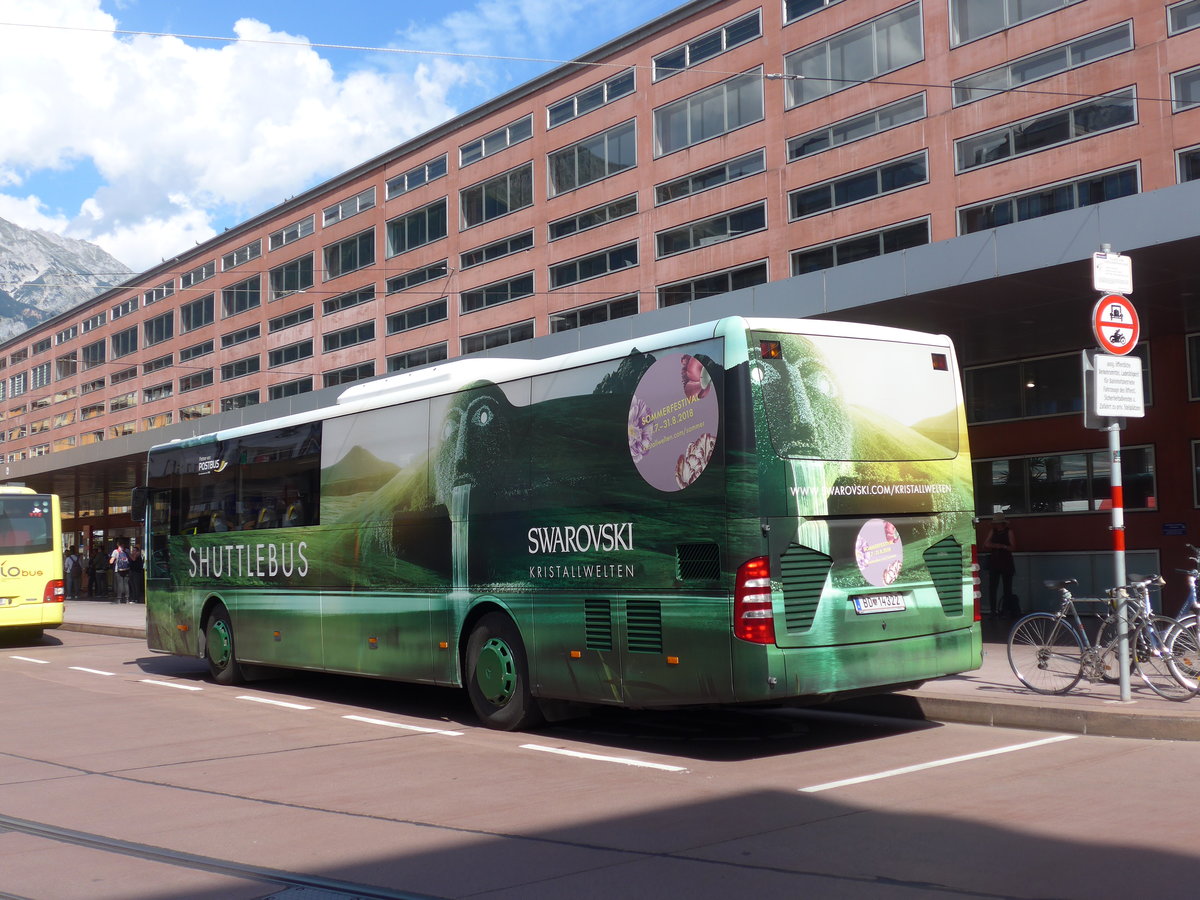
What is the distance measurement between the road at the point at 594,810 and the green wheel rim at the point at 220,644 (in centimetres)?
342

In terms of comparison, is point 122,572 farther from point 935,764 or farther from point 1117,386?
point 935,764

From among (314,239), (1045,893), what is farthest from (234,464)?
(314,239)

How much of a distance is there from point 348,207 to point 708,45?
23.3m

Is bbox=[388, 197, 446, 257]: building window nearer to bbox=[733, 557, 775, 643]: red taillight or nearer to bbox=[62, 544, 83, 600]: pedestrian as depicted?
bbox=[62, 544, 83, 600]: pedestrian

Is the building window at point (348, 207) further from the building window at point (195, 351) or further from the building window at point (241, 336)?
the building window at point (195, 351)

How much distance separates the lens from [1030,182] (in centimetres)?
2872

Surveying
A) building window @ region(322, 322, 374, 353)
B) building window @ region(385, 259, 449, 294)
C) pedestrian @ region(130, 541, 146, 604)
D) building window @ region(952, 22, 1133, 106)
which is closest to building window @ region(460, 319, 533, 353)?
building window @ region(385, 259, 449, 294)

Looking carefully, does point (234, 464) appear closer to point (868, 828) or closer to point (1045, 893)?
point (868, 828)

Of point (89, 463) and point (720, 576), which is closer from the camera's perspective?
point (720, 576)

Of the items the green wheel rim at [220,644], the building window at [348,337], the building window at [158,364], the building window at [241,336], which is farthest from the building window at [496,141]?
the green wheel rim at [220,644]

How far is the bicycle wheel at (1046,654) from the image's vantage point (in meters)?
10.8

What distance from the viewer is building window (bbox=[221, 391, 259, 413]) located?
62031 millimetres

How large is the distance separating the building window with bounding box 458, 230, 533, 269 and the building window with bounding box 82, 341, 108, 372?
136 ft

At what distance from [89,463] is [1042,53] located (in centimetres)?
3006
